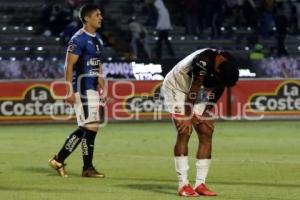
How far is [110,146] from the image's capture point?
1762cm

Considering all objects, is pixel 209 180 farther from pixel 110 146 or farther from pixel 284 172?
pixel 110 146

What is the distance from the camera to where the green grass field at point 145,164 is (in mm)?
11227

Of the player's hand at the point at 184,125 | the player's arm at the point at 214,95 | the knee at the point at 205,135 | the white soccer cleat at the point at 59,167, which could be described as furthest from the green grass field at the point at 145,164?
the player's arm at the point at 214,95

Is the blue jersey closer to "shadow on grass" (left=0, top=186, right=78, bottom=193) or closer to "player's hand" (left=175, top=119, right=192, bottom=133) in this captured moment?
"shadow on grass" (left=0, top=186, right=78, bottom=193)

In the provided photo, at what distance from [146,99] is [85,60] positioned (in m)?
10.7

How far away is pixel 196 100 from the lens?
35.9 ft

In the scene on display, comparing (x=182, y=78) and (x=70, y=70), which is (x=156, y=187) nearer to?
(x=182, y=78)

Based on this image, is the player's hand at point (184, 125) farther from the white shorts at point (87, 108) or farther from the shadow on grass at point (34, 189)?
the white shorts at point (87, 108)

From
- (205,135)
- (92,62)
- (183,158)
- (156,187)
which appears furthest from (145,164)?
(183,158)

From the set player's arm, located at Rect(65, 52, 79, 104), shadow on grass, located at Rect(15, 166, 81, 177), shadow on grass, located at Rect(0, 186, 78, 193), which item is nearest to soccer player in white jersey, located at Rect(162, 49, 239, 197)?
shadow on grass, located at Rect(0, 186, 78, 193)

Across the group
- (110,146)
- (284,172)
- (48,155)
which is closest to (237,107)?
(110,146)

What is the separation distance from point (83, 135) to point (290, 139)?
692 cm

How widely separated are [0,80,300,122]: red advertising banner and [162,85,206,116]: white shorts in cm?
1193

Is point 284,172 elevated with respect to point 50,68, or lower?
lower
